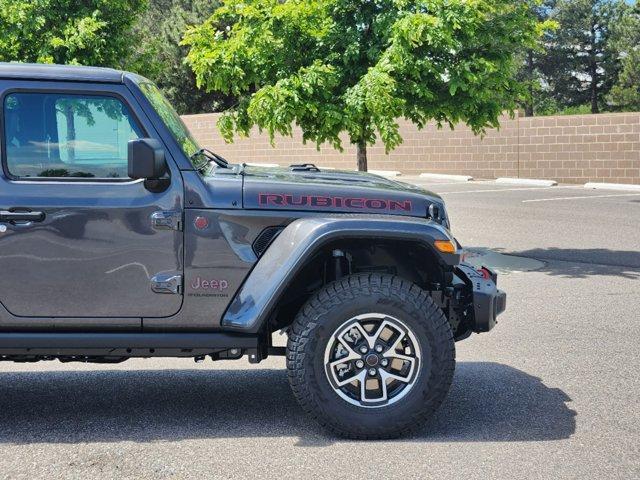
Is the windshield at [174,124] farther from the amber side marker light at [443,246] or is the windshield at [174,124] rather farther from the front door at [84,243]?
the amber side marker light at [443,246]

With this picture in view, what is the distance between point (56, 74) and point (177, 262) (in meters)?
1.23

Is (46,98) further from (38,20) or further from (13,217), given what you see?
(38,20)

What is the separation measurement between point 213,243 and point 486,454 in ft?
5.93

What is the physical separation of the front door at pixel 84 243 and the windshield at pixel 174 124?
0.52 ft

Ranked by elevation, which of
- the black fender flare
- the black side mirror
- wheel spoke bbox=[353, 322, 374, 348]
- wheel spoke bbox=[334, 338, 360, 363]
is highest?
the black side mirror

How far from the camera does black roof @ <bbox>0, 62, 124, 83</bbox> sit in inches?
213

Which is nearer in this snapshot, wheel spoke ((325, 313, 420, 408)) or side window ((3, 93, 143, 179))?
wheel spoke ((325, 313, 420, 408))

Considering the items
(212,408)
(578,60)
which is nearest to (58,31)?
(212,408)

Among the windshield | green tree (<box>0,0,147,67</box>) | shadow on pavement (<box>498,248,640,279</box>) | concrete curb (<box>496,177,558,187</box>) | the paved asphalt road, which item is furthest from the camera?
concrete curb (<box>496,177,558,187</box>)

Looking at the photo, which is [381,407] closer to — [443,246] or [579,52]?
[443,246]

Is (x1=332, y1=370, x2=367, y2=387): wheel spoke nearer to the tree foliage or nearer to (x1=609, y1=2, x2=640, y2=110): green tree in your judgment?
(x1=609, y1=2, x2=640, y2=110): green tree

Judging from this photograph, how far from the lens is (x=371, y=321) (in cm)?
533

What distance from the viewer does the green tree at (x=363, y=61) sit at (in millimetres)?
11070

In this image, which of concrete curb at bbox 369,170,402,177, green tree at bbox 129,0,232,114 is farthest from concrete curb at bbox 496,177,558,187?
green tree at bbox 129,0,232,114
